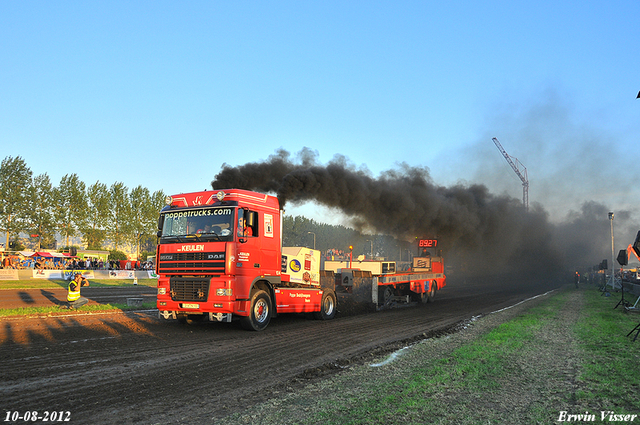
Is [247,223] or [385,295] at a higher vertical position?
[247,223]

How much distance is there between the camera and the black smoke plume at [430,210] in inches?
803

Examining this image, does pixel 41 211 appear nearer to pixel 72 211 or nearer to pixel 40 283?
pixel 72 211

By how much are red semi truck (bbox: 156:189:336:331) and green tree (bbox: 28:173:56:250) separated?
57.8 metres

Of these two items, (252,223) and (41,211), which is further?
(41,211)

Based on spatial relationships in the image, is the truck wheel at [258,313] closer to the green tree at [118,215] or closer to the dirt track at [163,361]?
the dirt track at [163,361]

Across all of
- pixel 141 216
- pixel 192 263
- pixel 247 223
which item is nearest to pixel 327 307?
pixel 247 223

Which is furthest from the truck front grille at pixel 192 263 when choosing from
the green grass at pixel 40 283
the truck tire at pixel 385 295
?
the green grass at pixel 40 283

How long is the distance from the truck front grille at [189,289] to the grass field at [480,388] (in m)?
5.40

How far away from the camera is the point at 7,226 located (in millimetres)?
56406

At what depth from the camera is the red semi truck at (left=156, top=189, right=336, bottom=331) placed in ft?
37.3

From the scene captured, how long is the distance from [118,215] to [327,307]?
62.0 meters

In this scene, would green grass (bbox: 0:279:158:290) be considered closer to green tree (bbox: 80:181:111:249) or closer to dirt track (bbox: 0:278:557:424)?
dirt track (bbox: 0:278:557:424)

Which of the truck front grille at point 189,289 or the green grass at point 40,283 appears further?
the green grass at point 40,283

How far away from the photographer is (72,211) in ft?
205
